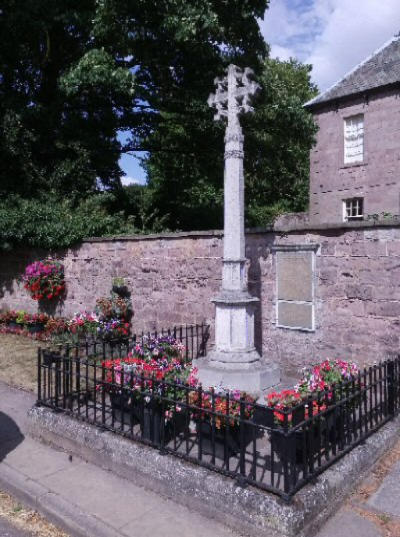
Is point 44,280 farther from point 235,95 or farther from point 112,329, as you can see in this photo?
point 235,95

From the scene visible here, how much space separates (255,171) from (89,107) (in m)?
6.51

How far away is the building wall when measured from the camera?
53.1ft

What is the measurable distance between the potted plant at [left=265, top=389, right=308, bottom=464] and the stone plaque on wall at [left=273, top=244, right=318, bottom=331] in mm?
3023

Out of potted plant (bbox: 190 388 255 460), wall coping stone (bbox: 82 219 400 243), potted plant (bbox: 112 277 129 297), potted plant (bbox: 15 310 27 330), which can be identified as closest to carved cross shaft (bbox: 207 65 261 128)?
wall coping stone (bbox: 82 219 400 243)

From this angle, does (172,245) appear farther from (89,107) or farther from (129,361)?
(89,107)

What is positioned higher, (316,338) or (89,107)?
(89,107)

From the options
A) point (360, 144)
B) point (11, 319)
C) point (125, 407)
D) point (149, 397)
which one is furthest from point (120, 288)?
point (360, 144)

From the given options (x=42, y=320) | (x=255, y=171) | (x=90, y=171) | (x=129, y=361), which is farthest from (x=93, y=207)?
(x=129, y=361)

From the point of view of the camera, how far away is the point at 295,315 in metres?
8.26

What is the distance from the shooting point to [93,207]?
13.7 metres

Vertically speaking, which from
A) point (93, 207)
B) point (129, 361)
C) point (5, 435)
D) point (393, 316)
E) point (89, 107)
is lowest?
point (5, 435)

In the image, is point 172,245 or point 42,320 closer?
point 172,245

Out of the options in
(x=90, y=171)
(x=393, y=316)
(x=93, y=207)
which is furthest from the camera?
(x=90, y=171)

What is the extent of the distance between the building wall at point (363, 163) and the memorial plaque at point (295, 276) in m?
9.90
